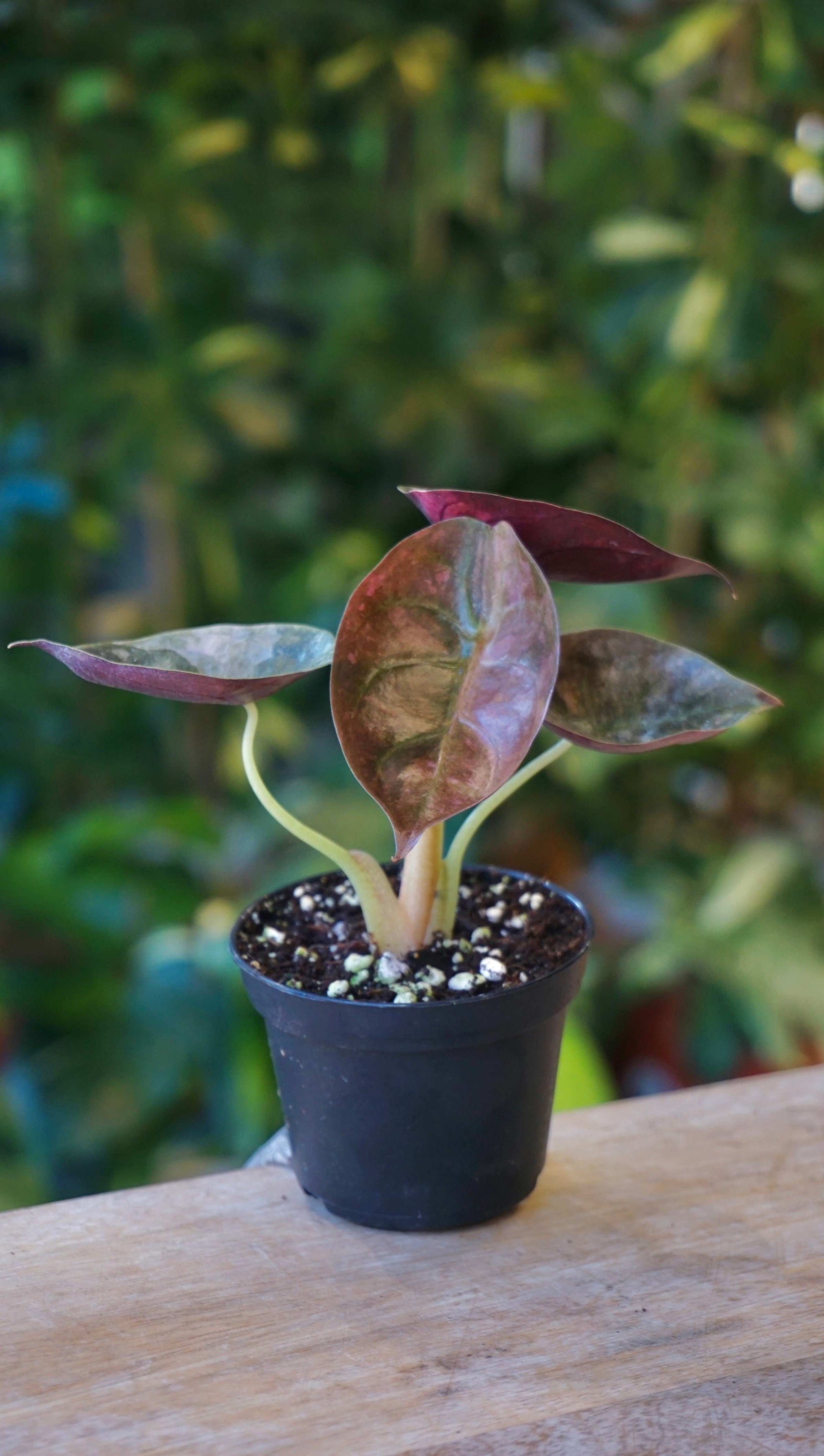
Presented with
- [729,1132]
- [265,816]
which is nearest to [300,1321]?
[729,1132]

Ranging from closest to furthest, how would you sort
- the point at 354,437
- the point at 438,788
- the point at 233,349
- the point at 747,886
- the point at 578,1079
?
1. the point at 438,788
2. the point at 578,1079
3. the point at 747,886
4. the point at 233,349
5. the point at 354,437

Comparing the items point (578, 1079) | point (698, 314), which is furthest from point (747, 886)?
point (698, 314)

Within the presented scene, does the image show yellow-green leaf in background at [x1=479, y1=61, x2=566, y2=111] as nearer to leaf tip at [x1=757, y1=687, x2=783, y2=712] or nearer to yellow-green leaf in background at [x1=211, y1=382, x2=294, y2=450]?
yellow-green leaf in background at [x1=211, y1=382, x2=294, y2=450]

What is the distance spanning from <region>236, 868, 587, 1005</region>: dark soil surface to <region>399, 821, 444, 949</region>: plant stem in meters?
0.01

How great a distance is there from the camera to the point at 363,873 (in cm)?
69

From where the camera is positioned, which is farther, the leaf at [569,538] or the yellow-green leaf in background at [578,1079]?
the yellow-green leaf in background at [578,1079]

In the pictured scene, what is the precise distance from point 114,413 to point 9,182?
0.49m

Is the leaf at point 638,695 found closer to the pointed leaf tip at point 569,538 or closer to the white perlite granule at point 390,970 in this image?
the pointed leaf tip at point 569,538

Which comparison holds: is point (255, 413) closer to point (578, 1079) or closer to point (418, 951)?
point (578, 1079)

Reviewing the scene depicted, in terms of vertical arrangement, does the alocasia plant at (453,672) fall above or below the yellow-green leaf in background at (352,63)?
below

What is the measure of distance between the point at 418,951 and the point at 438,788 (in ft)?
0.50

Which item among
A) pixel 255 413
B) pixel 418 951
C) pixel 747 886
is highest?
pixel 255 413

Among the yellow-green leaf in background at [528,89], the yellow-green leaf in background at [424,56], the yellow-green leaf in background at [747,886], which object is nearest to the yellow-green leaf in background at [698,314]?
the yellow-green leaf in background at [528,89]

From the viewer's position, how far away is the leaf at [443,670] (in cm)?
59
